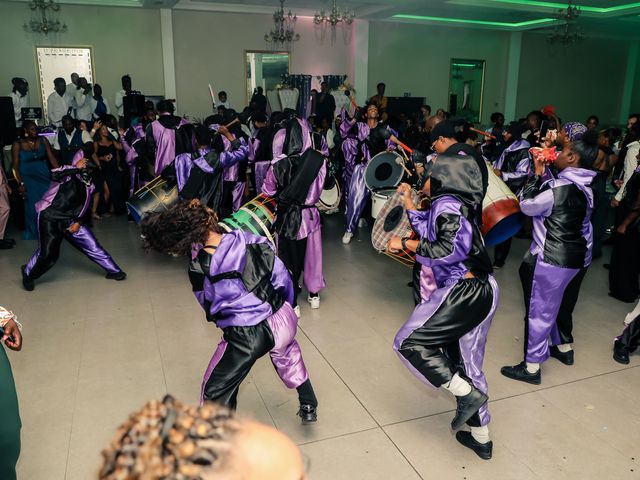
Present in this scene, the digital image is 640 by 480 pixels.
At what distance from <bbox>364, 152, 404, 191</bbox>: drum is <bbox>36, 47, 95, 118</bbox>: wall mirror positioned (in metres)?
8.53

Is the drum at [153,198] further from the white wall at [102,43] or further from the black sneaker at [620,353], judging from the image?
the white wall at [102,43]

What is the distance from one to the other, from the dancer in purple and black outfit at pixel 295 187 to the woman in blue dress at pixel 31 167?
3.93 metres

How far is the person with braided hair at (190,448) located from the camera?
77 cm

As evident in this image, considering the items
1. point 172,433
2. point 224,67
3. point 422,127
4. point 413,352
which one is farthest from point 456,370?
point 224,67

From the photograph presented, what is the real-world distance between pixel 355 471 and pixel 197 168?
3.63 metres

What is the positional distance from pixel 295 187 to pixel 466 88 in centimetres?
1218

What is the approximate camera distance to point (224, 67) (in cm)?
1205

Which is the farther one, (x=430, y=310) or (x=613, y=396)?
(x=613, y=396)

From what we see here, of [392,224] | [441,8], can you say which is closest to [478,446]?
[392,224]

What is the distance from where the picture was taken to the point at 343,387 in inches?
129

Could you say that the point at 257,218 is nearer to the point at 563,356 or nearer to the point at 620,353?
the point at 563,356

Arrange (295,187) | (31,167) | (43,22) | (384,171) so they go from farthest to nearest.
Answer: (43,22) → (31,167) → (384,171) → (295,187)

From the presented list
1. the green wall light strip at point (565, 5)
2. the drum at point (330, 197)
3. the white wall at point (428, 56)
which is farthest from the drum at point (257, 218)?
the white wall at point (428, 56)

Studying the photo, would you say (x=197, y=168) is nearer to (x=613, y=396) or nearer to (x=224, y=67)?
(x=613, y=396)
